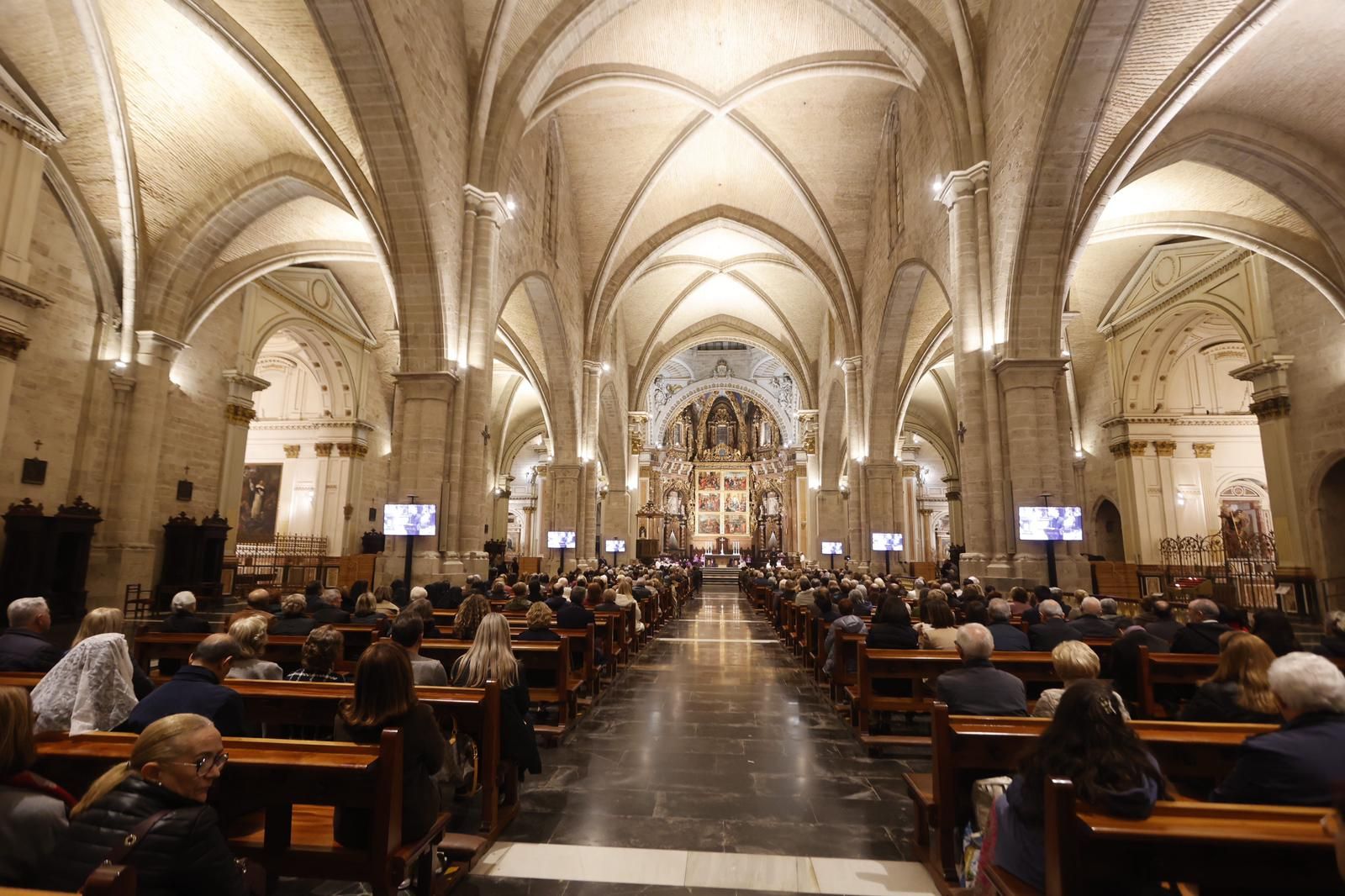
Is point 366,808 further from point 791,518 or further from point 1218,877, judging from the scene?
point 791,518

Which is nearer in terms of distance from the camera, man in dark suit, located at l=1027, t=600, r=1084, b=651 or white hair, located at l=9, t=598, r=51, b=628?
Answer: white hair, located at l=9, t=598, r=51, b=628

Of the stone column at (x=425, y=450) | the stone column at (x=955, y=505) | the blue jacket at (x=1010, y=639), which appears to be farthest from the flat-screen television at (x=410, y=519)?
the stone column at (x=955, y=505)

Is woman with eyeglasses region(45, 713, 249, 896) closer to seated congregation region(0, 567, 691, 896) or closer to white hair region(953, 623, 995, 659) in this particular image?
seated congregation region(0, 567, 691, 896)

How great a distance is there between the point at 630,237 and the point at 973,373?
509 inches

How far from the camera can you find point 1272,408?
42.3ft

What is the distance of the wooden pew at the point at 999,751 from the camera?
270cm

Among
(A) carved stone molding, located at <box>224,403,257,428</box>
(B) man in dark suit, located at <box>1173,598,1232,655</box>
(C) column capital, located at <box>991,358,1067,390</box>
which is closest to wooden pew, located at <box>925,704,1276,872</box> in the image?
(B) man in dark suit, located at <box>1173,598,1232,655</box>

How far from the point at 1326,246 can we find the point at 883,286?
777 centimetres

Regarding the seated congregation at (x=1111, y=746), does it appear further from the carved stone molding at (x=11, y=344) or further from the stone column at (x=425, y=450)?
the carved stone molding at (x=11, y=344)

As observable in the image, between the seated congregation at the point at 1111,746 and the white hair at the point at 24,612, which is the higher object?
the white hair at the point at 24,612

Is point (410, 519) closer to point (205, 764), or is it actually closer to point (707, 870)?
point (707, 870)

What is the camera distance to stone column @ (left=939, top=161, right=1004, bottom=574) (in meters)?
9.58

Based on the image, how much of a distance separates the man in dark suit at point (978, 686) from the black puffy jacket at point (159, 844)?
3060 mm

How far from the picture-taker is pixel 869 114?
631 inches
